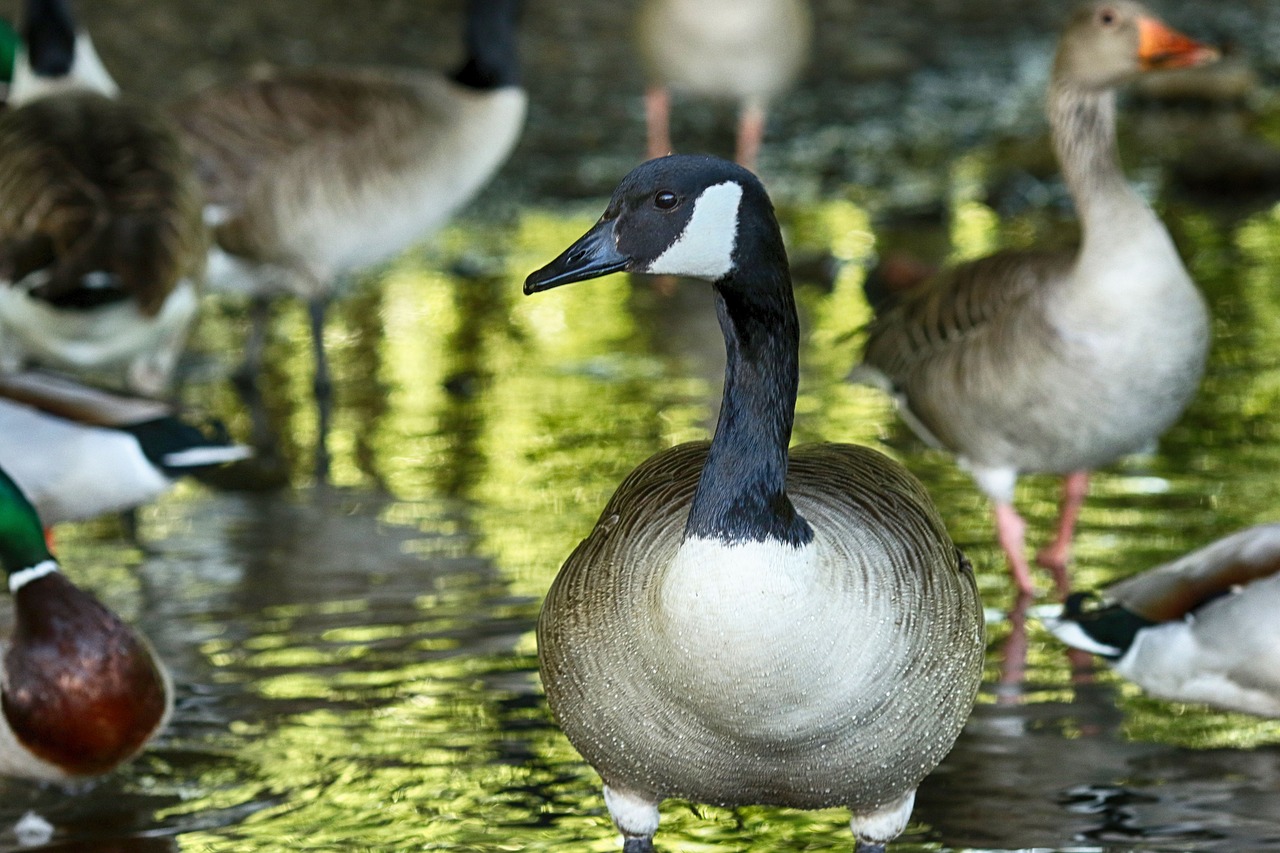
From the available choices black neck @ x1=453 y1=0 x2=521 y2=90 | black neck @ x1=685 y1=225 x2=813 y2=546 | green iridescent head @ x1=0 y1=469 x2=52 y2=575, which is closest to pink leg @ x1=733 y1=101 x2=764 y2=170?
black neck @ x1=453 y1=0 x2=521 y2=90

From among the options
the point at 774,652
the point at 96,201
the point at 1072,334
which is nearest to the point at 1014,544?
the point at 1072,334

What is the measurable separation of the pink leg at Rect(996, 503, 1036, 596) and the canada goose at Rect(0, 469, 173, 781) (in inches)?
99.2

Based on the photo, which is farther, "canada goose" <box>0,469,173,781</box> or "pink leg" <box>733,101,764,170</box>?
"pink leg" <box>733,101,764,170</box>

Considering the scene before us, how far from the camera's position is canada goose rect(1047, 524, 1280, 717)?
4348 millimetres

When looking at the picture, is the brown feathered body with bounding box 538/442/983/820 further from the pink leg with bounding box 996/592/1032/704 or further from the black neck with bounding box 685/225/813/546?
the pink leg with bounding box 996/592/1032/704

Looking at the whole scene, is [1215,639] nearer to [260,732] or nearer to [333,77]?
[260,732]

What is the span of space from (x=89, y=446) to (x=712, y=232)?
2.77 metres

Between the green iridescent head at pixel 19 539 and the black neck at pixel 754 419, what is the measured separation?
1.90 m

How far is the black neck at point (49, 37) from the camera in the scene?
793 cm

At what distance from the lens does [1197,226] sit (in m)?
10.1

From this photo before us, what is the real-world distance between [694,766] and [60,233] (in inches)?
158

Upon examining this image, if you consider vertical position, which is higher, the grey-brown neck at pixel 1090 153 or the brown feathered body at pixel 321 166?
the grey-brown neck at pixel 1090 153

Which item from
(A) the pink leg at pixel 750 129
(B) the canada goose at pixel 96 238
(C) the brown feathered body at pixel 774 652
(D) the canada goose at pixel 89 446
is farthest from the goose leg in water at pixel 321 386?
(A) the pink leg at pixel 750 129

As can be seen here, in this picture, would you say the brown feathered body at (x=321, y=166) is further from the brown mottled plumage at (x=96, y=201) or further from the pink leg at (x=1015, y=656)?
the pink leg at (x=1015, y=656)
